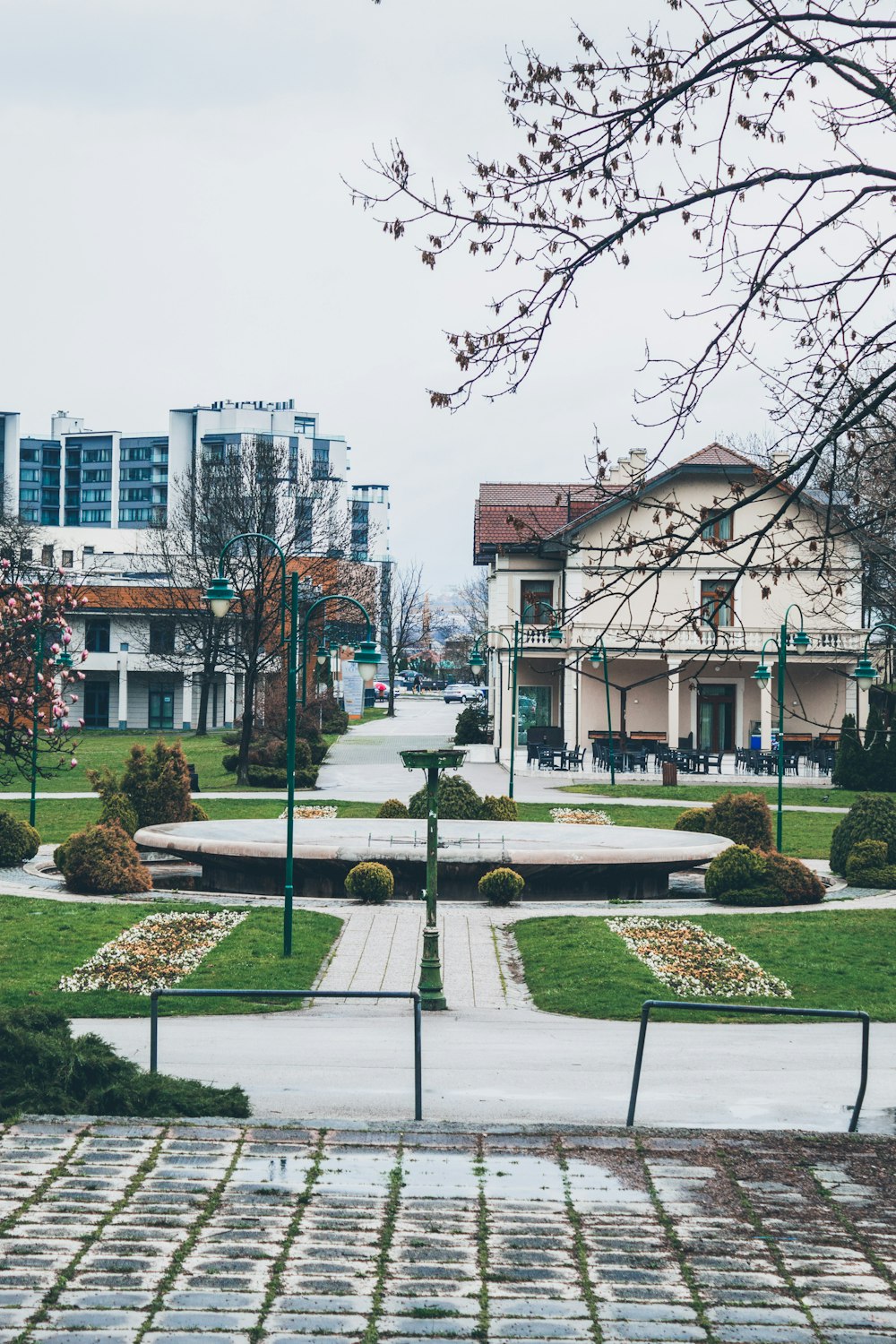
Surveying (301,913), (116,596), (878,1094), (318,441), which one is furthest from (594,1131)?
(318,441)

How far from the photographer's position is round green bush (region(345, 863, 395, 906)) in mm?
20516

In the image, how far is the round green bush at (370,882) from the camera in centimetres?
2052

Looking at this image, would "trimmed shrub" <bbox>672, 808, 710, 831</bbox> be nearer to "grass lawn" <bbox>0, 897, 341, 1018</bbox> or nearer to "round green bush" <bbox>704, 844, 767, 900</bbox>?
"round green bush" <bbox>704, 844, 767, 900</bbox>

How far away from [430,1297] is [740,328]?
555cm

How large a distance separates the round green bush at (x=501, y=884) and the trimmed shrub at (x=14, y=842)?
28.5 ft

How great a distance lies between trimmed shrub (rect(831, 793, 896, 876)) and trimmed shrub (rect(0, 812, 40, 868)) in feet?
47.5

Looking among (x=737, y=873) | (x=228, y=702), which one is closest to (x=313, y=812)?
(x=737, y=873)

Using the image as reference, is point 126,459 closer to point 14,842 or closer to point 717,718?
point 717,718

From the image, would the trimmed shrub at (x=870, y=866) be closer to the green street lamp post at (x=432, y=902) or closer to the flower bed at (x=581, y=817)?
the flower bed at (x=581, y=817)

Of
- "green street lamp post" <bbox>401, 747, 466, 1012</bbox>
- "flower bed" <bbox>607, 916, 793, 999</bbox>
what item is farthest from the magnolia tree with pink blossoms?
"flower bed" <bbox>607, 916, 793, 999</bbox>

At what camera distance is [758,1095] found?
10117 millimetres

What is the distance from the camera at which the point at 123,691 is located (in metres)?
67.8

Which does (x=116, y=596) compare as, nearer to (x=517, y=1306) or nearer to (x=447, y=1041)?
(x=447, y=1041)

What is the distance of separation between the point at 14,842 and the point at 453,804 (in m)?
8.16
